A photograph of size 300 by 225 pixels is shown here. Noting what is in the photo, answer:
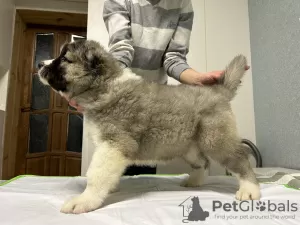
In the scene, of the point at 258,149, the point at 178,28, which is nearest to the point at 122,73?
the point at 178,28

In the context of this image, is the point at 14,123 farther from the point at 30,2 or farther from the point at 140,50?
the point at 140,50

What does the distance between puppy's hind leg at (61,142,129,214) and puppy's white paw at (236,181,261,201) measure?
1.72 ft

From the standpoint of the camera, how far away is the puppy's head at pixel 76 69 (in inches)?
51.8

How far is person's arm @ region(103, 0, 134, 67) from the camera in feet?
5.21

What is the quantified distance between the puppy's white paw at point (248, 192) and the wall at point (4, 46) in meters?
2.88

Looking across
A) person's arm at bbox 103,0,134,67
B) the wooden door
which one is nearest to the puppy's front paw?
person's arm at bbox 103,0,134,67

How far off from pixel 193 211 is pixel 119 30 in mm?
1117

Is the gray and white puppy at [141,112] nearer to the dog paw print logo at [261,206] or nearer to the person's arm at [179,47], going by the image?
the dog paw print logo at [261,206]

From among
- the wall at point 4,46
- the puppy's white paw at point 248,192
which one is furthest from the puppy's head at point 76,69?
the wall at point 4,46

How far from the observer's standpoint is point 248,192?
1248mm

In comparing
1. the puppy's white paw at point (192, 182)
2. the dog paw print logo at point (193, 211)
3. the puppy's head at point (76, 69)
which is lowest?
the dog paw print logo at point (193, 211)

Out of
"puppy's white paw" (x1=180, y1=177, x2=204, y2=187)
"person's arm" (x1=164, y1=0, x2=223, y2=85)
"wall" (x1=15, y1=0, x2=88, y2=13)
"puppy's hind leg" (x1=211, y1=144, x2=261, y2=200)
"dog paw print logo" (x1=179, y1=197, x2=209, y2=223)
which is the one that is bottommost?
"dog paw print logo" (x1=179, y1=197, x2=209, y2=223)

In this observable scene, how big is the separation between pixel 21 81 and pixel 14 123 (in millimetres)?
573

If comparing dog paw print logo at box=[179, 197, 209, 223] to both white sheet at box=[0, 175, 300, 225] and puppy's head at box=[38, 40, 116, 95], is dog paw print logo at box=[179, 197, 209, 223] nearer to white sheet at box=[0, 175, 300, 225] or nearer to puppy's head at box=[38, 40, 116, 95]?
white sheet at box=[0, 175, 300, 225]
